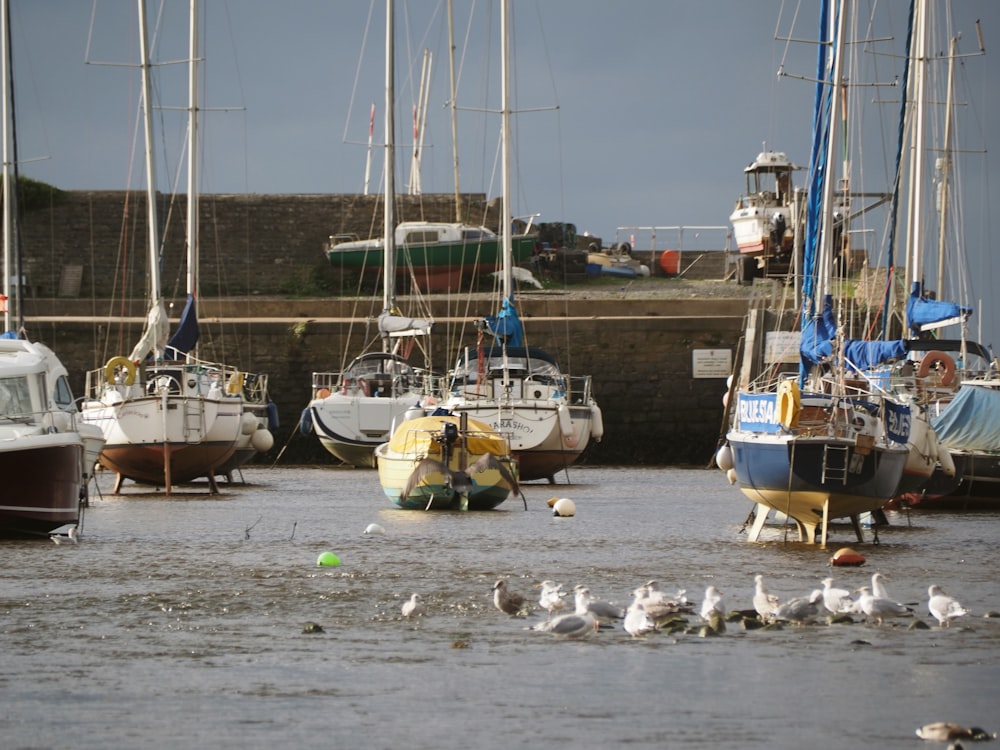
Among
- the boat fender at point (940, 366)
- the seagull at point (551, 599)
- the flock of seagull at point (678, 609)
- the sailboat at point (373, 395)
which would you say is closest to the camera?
the flock of seagull at point (678, 609)

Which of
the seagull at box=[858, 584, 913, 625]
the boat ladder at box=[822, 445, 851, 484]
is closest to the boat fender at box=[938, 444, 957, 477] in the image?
the boat ladder at box=[822, 445, 851, 484]

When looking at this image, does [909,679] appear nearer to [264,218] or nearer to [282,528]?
[282,528]

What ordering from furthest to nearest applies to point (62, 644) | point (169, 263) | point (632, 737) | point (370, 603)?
point (169, 263) < point (370, 603) < point (62, 644) < point (632, 737)

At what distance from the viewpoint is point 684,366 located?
4241 cm

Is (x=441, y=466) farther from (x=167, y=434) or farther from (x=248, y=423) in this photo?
(x=248, y=423)

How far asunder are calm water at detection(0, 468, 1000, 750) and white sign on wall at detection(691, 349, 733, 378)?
22.1 m

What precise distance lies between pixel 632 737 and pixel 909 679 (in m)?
2.32

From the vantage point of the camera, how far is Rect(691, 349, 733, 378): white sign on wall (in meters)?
42.2

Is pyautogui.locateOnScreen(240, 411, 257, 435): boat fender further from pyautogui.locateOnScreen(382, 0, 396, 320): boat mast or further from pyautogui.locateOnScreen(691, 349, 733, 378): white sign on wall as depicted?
pyautogui.locateOnScreen(691, 349, 733, 378): white sign on wall

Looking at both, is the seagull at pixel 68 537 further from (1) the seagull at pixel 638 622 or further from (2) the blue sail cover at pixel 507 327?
(2) the blue sail cover at pixel 507 327

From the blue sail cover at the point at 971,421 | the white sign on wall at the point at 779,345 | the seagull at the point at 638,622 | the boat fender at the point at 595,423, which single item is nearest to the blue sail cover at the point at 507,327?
the boat fender at the point at 595,423

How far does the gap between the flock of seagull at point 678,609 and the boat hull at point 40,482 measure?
5917 millimetres

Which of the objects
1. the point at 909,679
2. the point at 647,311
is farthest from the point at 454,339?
the point at 909,679

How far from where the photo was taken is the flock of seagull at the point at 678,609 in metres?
12.3
